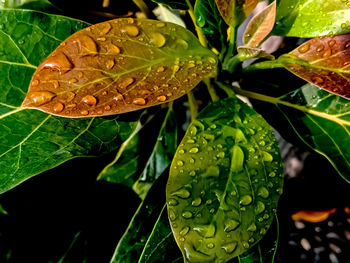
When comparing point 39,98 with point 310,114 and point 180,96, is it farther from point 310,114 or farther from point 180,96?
point 310,114

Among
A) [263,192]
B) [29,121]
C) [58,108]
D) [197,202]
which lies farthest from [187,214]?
[29,121]

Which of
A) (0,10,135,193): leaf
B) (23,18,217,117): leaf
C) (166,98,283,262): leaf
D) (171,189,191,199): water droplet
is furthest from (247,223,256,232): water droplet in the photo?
(0,10,135,193): leaf

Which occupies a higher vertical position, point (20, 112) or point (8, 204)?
point (20, 112)

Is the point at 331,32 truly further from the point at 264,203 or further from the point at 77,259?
the point at 77,259

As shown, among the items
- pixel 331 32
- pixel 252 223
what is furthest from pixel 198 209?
pixel 331 32

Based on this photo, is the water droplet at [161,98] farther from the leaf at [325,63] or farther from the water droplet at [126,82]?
the leaf at [325,63]

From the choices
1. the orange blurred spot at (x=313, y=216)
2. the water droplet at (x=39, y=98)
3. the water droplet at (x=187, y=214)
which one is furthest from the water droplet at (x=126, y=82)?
the orange blurred spot at (x=313, y=216)
